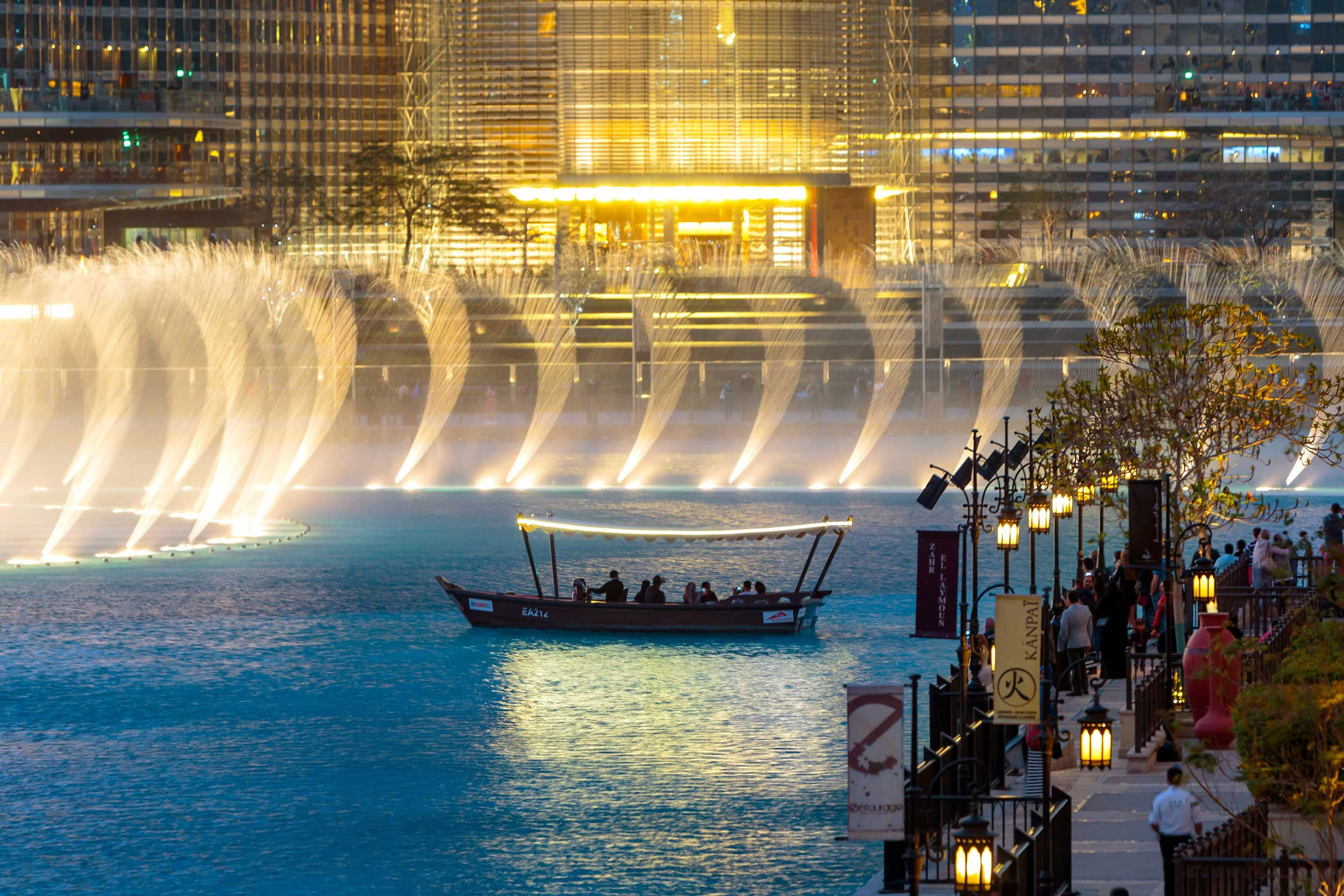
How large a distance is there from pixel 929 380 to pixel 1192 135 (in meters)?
56.4

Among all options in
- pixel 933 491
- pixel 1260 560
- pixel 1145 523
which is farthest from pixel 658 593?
pixel 1145 523

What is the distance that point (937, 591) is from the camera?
3042cm

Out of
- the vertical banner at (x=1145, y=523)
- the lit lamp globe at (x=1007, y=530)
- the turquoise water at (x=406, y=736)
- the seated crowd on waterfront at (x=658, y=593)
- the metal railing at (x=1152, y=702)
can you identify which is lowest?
the turquoise water at (x=406, y=736)

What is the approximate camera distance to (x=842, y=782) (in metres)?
27.9

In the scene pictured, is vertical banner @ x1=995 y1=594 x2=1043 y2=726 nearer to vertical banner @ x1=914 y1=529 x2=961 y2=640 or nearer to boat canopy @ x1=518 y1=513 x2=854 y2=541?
vertical banner @ x1=914 y1=529 x2=961 y2=640

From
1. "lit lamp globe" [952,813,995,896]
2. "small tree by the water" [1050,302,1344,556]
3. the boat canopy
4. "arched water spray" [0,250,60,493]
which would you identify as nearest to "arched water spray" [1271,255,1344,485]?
"small tree by the water" [1050,302,1344,556]

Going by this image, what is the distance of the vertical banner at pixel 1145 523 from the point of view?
28.5 m

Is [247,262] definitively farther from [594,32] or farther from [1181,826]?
[1181,826]

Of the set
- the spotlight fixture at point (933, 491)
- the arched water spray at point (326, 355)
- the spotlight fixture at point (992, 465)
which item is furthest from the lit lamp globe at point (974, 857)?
the arched water spray at point (326, 355)

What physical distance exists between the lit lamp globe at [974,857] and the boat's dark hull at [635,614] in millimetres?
21469

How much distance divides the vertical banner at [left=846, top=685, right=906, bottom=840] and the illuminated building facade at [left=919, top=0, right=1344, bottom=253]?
110 m

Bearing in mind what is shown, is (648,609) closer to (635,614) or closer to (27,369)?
(635,614)

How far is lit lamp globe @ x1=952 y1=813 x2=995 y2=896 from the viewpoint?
1709cm

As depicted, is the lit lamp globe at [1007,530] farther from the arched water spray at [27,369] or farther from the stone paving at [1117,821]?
the arched water spray at [27,369]
